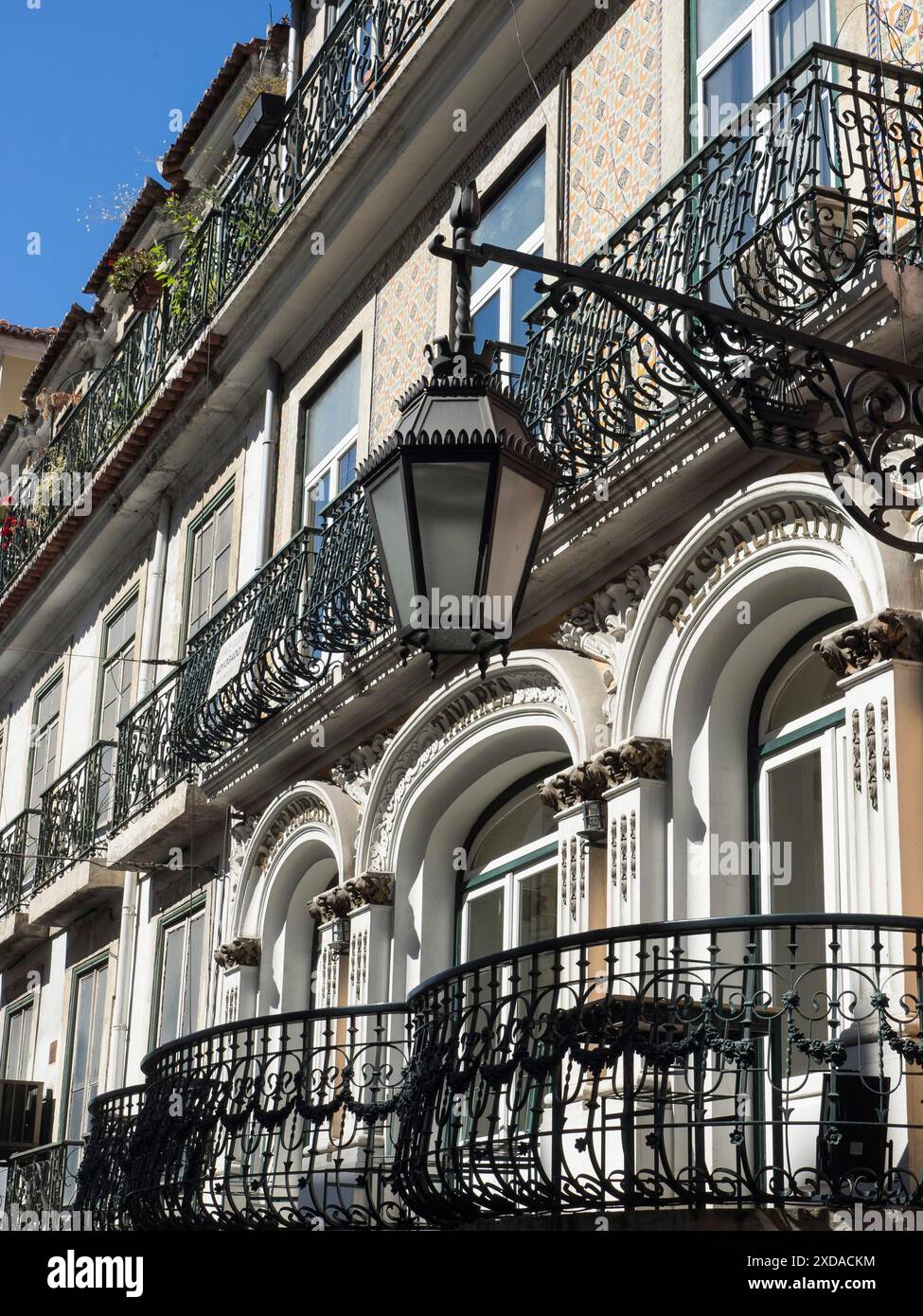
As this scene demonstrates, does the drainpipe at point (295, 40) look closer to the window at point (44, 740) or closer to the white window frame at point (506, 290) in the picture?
the white window frame at point (506, 290)

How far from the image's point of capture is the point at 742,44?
10.0 metres

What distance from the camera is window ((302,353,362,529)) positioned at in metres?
14.2

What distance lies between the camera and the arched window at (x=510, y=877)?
1076 cm

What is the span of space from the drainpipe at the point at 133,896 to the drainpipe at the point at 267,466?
1.30m

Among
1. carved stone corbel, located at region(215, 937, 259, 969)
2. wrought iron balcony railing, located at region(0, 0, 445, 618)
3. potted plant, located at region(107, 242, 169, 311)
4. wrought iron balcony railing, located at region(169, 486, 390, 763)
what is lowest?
carved stone corbel, located at region(215, 937, 259, 969)

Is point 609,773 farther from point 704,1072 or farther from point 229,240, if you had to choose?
point 229,240

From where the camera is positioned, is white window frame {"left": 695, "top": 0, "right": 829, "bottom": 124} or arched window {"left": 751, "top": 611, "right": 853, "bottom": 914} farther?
white window frame {"left": 695, "top": 0, "right": 829, "bottom": 124}

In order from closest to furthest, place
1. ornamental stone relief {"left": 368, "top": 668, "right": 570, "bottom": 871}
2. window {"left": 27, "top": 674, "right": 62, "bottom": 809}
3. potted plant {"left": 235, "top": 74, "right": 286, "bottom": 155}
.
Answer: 1. ornamental stone relief {"left": 368, "top": 668, "right": 570, "bottom": 871}
2. potted plant {"left": 235, "top": 74, "right": 286, "bottom": 155}
3. window {"left": 27, "top": 674, "right": 62, "bottom": 809}

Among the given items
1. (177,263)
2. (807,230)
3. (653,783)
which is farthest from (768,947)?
(177,263)

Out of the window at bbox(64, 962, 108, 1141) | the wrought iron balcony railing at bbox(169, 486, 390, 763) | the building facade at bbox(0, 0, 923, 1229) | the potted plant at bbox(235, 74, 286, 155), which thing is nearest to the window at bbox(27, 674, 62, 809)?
the building facade at bbox(0, 0, 923, 1229)

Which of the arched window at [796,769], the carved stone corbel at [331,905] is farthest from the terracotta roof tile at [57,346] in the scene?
the arched window at [796,769]

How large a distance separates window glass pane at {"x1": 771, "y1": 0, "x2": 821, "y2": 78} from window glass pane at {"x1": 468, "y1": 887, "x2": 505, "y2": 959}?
15.4ft

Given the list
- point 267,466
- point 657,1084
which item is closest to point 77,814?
point 267,466

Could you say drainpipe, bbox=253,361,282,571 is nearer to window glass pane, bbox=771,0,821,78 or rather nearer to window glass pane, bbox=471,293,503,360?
window glass pane, bbox=471,293,503,360
